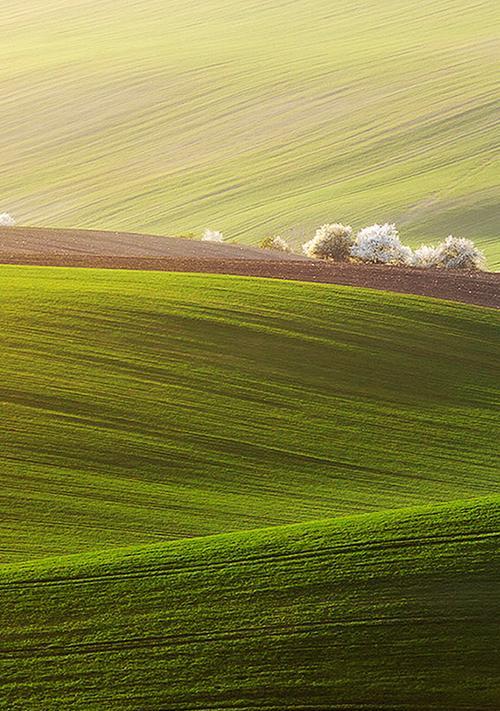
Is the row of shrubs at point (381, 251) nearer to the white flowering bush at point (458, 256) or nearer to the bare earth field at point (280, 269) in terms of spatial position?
the white flowering bush at point (458, 256)

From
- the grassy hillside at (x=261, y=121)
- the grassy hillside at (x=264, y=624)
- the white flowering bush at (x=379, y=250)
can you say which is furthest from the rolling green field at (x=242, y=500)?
the grassy hillside at (x=261, y=121)

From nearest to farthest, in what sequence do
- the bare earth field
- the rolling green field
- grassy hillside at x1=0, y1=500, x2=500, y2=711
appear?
grassy hillside at x1=0, y1=500, x2=500, y2=711 < the rolling green field < the bare earth field

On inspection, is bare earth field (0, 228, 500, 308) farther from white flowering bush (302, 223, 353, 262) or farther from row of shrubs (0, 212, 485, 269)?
row of shrubs (0, 212, 485, 269)

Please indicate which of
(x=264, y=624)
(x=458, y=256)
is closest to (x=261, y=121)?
(x=458, y=256)

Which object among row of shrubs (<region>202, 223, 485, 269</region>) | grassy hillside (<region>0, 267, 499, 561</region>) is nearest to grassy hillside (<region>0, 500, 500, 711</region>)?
grassy hillside (<region>0, 267, 499, 561</region>)

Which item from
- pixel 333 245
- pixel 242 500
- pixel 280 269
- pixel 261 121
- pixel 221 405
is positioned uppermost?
pixel 261 121

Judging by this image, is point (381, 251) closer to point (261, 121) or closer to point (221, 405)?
point (221, 405)
